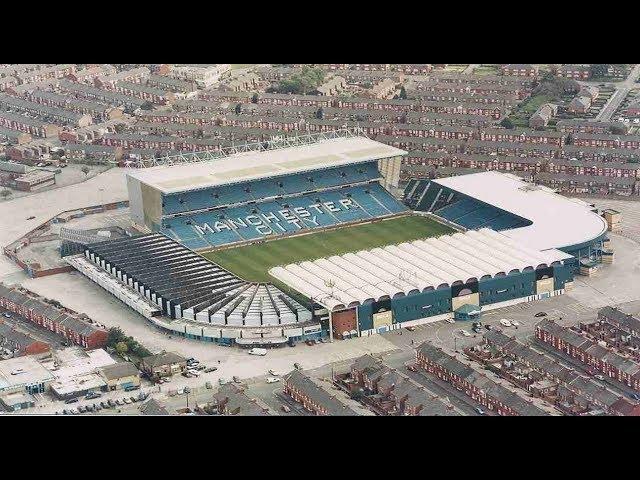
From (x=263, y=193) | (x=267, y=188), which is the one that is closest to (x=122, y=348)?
(x=263, y=193)

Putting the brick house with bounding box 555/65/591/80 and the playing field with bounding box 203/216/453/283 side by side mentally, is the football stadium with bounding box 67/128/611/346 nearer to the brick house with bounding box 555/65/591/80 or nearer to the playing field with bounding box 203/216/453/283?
the playing field with bounding box 203/216/453/283

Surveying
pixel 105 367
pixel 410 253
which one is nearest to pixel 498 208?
pixel 410 253

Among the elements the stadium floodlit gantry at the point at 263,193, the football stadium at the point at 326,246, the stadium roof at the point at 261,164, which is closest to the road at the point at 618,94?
the football stadium at the point at 326,246

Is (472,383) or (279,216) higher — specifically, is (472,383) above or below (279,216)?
below

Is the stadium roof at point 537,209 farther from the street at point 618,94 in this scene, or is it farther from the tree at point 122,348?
the street at point 618,94

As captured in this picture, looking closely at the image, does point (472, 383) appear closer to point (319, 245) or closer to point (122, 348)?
point (122, 348)

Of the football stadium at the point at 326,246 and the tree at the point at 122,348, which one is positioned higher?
the football stadium at the point at 326,246

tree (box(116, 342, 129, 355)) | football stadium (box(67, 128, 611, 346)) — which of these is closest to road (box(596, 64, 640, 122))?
football stadium (box(67, 128, 611, 346))

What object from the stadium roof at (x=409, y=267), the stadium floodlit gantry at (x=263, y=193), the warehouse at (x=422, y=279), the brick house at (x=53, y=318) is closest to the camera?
the brick house at (x=53, y=318)
